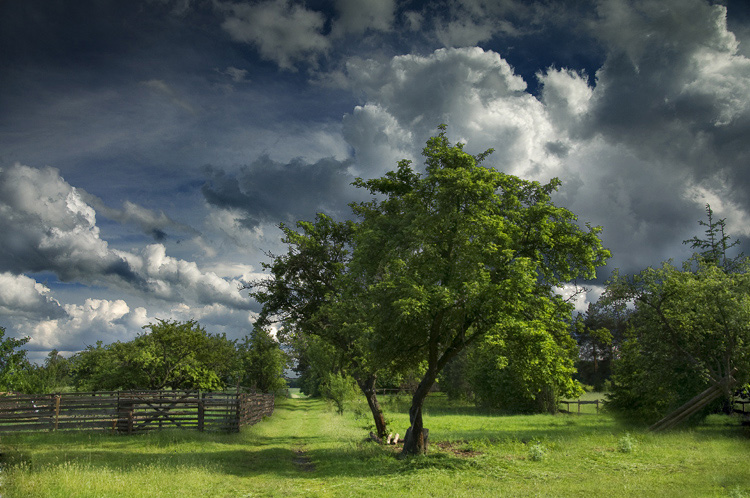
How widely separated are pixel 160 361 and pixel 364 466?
79.6 feet

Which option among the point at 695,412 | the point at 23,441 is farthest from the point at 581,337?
the point at 23,441

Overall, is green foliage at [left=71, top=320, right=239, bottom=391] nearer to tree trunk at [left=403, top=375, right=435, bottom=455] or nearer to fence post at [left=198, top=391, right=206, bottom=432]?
fence post at [left=198, top=391, right=206, bottom=432]

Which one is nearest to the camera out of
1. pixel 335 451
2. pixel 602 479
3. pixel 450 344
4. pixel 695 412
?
pixel 602 479

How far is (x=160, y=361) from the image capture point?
34906 millimetres

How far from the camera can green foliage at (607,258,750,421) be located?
2441 centimetres

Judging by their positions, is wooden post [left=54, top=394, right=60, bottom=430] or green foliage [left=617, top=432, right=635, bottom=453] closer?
green foliage [left=617, top=432, right=635, bottom=453]

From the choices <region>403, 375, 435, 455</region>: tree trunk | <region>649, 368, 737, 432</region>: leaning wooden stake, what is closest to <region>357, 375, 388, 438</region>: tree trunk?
<region>403, 375, 435, 455</region>: tree trunk

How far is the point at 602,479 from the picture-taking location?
1341cm

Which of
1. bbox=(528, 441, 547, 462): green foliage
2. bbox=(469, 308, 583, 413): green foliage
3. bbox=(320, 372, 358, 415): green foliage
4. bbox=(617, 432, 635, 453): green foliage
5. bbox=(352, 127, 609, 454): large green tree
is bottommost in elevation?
bbox=(320, 372, 358, 415): green foliage

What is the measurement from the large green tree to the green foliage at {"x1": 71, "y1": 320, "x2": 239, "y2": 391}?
21925 millimetres

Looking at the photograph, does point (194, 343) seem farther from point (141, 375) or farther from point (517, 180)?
point (517, 180)

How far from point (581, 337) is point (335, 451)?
239 ft

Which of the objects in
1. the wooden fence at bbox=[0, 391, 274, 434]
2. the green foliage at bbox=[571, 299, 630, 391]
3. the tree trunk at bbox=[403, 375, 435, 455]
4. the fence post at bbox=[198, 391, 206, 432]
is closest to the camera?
the tree trunk at bbox=[403, 375, 435, 455]

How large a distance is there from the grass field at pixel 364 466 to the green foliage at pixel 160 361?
11156 mm
